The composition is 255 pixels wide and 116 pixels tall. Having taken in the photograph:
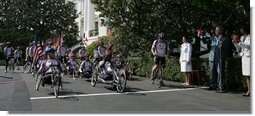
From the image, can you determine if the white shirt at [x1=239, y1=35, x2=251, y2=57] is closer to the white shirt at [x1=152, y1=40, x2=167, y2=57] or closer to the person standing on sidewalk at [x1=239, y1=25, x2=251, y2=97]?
the person standing on sidewalk at [x1=239, y1=25, x2=251, y2=97]

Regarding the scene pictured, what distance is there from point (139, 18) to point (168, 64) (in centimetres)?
259

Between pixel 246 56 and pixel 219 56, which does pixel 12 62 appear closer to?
pixel 219 56

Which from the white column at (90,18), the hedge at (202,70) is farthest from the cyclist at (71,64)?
the white column at (90,18)

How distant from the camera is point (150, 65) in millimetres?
18078

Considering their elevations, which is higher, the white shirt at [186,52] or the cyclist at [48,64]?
the white shirt at [186,52]

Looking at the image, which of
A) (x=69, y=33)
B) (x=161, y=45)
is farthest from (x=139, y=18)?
(x=69, y=33)

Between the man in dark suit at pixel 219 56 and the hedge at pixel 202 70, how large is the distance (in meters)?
0.41

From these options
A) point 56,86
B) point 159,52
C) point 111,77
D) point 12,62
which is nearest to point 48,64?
point 56,86

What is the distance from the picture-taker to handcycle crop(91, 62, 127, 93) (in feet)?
39.6

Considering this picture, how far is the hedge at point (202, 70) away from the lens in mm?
12383

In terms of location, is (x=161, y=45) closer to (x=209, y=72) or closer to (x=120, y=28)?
(x=209, y=72)

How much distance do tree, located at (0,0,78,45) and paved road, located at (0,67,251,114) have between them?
35.8m

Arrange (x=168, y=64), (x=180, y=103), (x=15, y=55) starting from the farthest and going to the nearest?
(x=15, y=55)
(x=168, y=64)
(x=180, y=103)

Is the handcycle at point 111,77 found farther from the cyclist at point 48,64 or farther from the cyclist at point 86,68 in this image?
the cyclist at point 86,68
